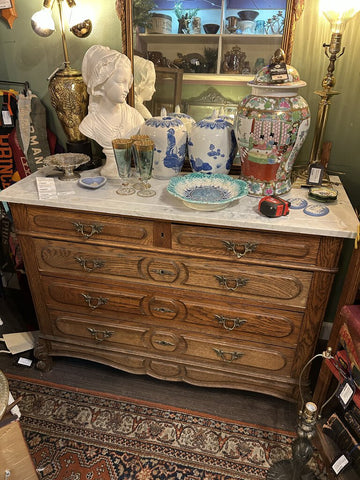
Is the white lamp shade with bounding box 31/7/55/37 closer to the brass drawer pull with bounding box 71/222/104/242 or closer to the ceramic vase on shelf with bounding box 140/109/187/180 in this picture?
the ceramic vase on shelf with bounding box 140/109/187/180

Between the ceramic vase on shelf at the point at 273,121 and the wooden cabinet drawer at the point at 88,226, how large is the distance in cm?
51

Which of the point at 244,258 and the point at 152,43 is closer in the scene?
the point at 244,258

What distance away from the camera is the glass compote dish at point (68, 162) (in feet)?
5.54

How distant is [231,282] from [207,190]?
39cm

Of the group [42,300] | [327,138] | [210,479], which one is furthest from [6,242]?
[327,138]

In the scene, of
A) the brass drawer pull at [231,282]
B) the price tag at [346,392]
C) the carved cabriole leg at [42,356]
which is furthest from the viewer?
the carved cabriole leg at [42,356]

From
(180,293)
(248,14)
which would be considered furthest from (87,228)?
(248,14)

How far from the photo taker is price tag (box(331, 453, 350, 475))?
1309 mm

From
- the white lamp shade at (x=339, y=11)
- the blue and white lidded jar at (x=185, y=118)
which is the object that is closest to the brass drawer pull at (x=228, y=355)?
the blue and white lidded jar at (x=185, y=118)

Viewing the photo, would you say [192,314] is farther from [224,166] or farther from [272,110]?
[272,110]

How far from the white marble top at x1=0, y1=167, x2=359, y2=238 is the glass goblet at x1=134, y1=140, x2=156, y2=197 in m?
0.04

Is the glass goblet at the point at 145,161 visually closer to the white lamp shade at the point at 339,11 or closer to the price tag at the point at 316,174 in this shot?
the price tag at the point at 316,174

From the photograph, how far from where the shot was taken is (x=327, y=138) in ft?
5.70

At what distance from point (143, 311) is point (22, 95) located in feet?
4.39
